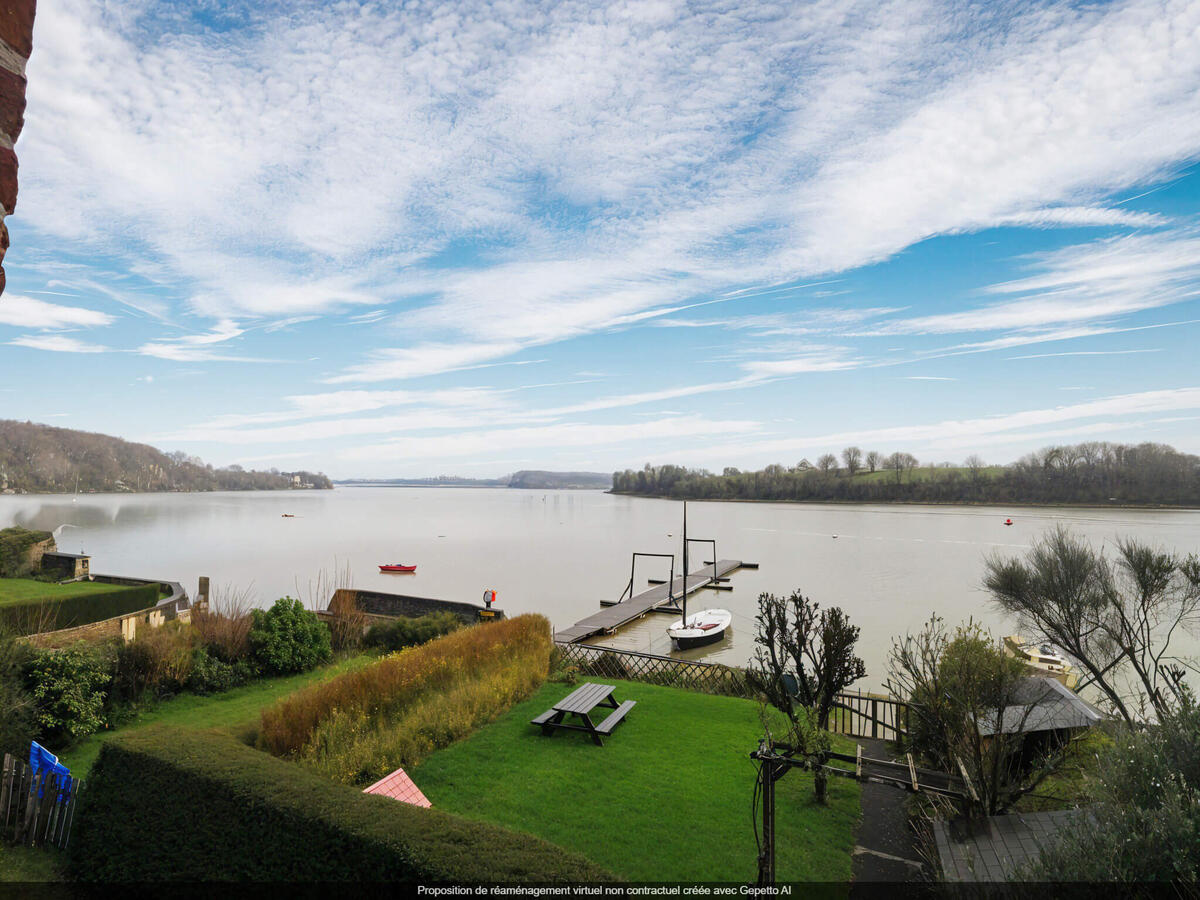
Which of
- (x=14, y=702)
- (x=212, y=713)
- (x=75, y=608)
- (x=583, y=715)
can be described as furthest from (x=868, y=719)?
(x=75, y=608)

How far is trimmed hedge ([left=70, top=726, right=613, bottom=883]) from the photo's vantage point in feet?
14.7

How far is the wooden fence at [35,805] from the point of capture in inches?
Answer: 258

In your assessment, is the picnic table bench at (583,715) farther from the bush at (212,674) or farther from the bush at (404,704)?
the bush at (212,674)

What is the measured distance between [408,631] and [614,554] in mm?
34260

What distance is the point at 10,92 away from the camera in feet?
5.67

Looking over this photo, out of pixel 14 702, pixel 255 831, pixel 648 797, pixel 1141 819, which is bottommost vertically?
pixel 648 797

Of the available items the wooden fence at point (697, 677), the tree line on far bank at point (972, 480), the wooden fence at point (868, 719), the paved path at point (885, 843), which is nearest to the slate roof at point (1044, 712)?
the paved path at point (885, 843)

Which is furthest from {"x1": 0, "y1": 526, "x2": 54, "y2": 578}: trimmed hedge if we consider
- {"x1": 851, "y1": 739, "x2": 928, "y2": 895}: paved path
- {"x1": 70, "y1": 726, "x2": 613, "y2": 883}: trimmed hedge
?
{"x1": 851, "y1": 739, "x2": 928, "y2": 895}: paved path

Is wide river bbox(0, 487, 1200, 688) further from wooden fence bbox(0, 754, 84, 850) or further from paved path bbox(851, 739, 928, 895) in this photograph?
wooden fence bbox(0, 754, 84, 850)

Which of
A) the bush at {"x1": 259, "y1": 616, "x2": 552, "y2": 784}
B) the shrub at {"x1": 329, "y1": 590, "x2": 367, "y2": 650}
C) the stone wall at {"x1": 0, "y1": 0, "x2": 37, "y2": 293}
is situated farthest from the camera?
the shrub at {"x1": 329, "y1": 590, "x2": 367, "y2": 650}

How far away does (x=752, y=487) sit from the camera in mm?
125812

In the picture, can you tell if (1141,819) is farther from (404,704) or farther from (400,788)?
(404,704)

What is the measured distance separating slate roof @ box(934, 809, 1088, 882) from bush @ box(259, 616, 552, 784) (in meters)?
6.49

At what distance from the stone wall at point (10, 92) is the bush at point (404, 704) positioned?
25.4ft
